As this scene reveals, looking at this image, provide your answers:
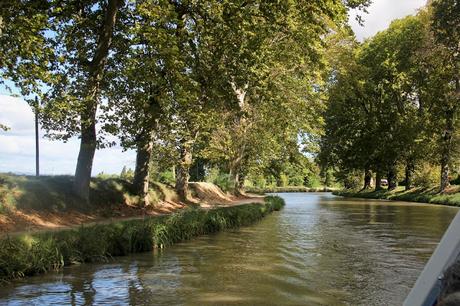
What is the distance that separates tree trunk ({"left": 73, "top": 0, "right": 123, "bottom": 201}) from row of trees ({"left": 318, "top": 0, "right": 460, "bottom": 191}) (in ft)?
62.7

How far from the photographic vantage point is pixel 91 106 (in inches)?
682

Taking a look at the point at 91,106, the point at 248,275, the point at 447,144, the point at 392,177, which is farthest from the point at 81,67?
the point at 392,177

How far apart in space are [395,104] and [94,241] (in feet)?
144

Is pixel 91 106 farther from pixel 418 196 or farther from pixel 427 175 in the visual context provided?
pixel 427 175

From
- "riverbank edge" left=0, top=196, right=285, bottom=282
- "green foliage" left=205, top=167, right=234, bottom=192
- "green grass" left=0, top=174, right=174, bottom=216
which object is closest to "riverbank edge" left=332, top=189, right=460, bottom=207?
"green foliage" left=205, top=167, right=234, bottom=192

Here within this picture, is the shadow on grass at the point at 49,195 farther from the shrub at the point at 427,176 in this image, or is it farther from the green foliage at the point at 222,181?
the shrub at the point at 427,176

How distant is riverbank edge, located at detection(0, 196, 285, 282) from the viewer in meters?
9.84

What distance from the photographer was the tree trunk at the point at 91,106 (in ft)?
55.3

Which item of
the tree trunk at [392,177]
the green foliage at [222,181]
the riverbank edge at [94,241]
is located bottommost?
the riverbank edge at [94,241]

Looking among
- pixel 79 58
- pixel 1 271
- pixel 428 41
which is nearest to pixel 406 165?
pixel 428 41

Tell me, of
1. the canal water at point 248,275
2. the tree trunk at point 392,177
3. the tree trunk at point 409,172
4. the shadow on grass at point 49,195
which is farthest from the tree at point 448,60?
the shadow on grass at point 49,195

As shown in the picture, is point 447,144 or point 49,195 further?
point 447,144

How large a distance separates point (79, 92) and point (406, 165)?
1573 inches

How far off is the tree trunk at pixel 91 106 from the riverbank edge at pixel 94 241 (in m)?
4.27
